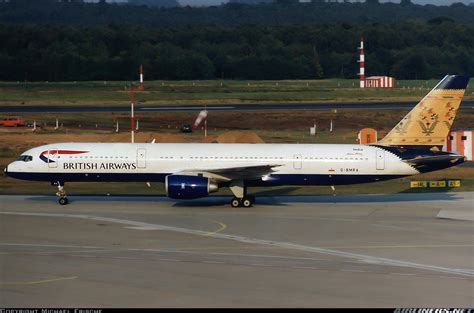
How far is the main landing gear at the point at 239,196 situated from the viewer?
178 ft

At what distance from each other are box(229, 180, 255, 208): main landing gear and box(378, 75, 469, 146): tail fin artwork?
858 cm

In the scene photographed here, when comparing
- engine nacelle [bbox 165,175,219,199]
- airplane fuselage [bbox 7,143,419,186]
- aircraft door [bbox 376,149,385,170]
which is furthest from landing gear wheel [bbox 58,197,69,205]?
aircraft door [bbox 376,149,385,170]

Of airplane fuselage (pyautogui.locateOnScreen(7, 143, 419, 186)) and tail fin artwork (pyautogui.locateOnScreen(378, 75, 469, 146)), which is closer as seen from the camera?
airplane fuselage (pyautogui.locateOnScreen(7, 143, 419, 186))

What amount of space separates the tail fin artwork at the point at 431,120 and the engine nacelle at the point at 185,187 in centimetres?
1125

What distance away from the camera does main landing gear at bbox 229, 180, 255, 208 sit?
54.2m

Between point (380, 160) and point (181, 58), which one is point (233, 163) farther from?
point (181, 58)

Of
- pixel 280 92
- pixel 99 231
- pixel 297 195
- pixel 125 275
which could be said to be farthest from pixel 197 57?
pixel 125 275

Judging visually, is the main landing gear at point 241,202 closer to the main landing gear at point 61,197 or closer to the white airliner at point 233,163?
the white airliner at point 233,163

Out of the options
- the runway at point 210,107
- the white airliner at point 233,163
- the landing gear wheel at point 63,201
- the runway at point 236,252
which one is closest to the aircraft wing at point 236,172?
the white airliner at point 233,163

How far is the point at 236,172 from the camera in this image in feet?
176

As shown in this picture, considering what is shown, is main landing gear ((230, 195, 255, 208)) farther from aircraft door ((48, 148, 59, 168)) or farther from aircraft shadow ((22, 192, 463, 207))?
aircraft door ((48, 148, 59, 168))

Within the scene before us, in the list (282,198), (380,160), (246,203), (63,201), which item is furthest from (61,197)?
(380,160)

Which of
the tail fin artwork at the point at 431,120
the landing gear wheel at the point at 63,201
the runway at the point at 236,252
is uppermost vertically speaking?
the tail fin artwork at the point at 431,120

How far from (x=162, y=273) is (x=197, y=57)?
141 m
